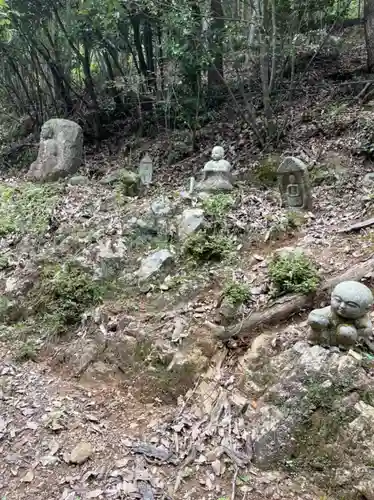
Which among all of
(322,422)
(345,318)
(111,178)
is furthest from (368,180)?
(111,178)

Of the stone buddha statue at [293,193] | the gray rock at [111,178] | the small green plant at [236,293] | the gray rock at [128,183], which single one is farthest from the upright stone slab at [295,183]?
the gray rock at [111,178]

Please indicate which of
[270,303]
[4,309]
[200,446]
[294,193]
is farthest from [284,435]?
[4,309]

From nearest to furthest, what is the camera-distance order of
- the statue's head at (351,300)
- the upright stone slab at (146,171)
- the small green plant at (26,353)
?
the statue's head at (351,300), the small green plant at (26,353), the upright stone slab at (146,171)

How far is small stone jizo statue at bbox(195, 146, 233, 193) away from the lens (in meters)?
6.05

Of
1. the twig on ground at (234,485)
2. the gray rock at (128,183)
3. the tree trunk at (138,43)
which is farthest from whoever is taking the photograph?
the tree trunk at (138,43)

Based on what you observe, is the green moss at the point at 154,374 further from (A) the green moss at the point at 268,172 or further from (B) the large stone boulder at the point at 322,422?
(A) the green moss at the point at 268,172

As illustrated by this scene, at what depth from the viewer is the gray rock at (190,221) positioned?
5288mm

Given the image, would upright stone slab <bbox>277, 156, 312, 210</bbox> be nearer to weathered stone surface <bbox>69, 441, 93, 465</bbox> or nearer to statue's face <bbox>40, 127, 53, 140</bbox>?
weathered stone surface <bbox>69, 441, 93, 465</bbox>

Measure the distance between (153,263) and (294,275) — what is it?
1741 mm

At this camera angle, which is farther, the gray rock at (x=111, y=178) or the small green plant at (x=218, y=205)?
the gray rock at (x=111, y=178)

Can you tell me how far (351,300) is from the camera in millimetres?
3197

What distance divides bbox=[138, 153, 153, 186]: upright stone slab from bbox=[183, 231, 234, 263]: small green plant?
2.52 m

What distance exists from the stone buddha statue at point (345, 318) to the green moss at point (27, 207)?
4.48 metres

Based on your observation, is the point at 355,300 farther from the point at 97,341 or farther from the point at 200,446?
the point at 97,341
